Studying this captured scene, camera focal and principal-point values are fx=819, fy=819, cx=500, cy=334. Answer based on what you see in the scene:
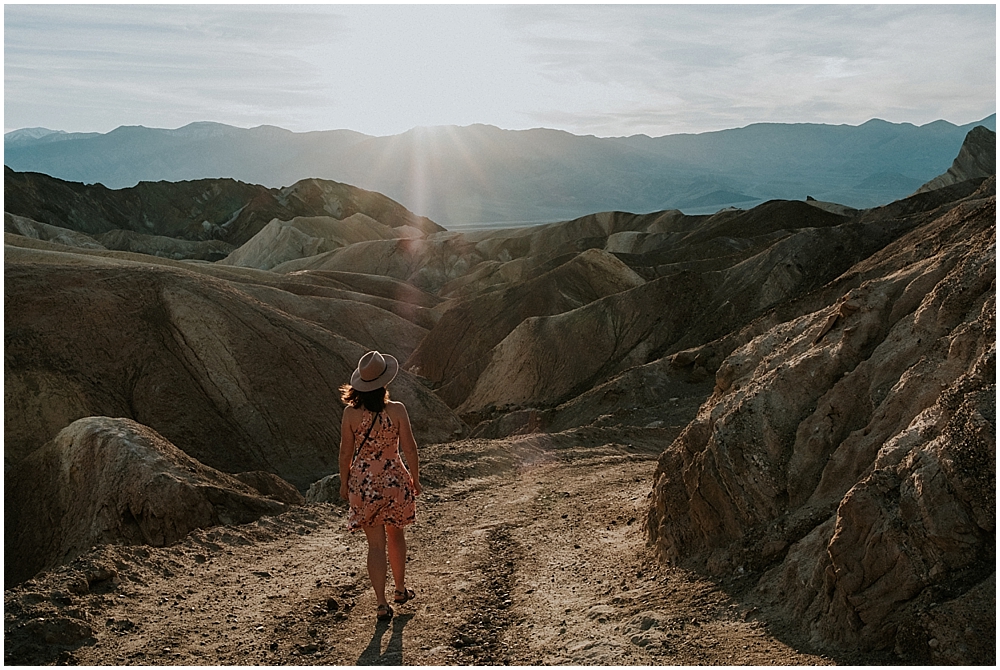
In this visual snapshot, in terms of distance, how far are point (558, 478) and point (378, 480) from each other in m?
7.16

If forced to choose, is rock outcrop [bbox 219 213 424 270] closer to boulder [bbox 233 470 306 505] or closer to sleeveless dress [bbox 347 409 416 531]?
boulder [bbox 233 470 306 505]

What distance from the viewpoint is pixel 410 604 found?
6.36 m

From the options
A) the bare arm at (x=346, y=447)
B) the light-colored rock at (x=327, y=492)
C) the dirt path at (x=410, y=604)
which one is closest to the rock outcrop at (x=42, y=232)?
the light-colored rock at (x=327, y=492)

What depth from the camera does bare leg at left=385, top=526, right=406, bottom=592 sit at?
6051 millimetres

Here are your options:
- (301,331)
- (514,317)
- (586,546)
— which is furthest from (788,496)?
(514,317)

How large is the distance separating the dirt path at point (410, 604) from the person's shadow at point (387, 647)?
0.02 meters

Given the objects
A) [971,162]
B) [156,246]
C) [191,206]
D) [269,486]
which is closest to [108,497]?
[269,486]

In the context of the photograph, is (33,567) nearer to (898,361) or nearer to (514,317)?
(898,361)

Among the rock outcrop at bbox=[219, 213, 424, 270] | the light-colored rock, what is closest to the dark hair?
the light-colored rock

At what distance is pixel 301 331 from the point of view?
87.2ft

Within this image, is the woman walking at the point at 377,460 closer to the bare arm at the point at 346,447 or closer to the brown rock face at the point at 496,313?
the bare arm at the point at 346,447

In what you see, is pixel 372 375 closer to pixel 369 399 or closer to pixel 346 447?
pixel 369 399

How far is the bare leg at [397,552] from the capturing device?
238 inches

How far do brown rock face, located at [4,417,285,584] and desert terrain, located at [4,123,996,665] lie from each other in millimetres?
51
